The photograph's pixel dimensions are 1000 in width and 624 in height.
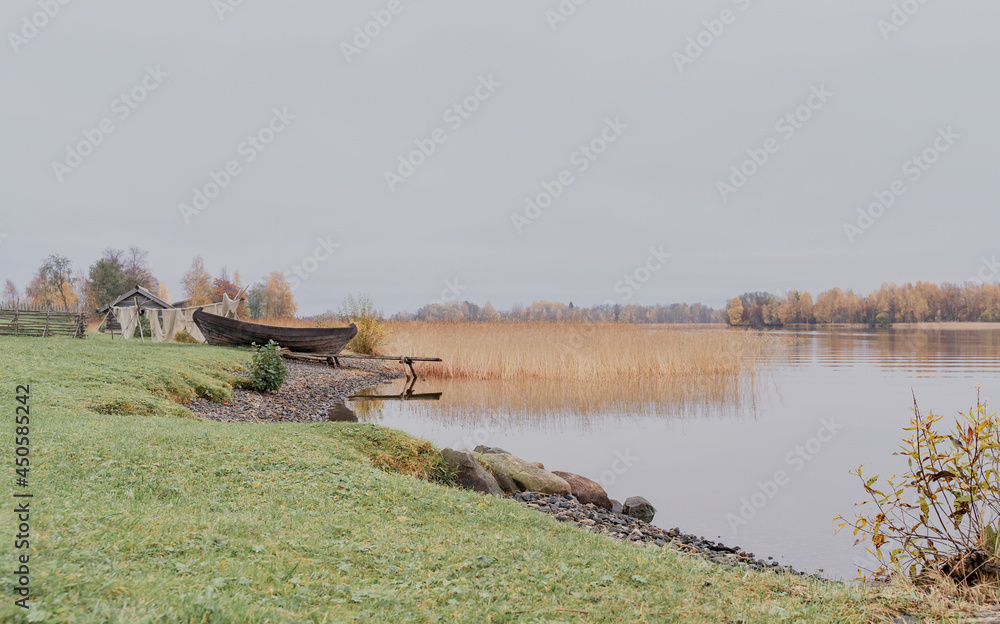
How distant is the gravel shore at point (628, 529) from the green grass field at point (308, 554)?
4.19ft

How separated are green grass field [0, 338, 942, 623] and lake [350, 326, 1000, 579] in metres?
2.76

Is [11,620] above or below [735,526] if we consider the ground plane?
above

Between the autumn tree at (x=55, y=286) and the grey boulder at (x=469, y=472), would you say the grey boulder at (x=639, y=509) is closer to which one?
the grey boulder at (x=469, y=472)

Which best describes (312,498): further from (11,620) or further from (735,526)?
(735,526)

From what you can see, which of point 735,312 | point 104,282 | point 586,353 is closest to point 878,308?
point 735,312

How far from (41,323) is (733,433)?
1069 inches

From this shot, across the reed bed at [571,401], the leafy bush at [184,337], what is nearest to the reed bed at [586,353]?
the reed bed at [571,401]

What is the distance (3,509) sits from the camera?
4008 millimetres

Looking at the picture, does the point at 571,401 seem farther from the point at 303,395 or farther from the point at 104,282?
the point at 104,282

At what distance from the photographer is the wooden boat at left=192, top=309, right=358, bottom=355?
23.3 meters

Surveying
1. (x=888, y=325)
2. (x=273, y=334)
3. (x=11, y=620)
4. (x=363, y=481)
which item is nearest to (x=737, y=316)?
(x=888, y=325)

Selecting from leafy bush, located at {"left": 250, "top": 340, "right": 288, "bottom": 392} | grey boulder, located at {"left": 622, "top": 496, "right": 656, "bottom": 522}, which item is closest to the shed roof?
leafy bush, located at {"left": 250, "top": 340, "right": 288, "bottom": 392}

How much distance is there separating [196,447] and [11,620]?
450 cm

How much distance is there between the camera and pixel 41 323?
24859mm
